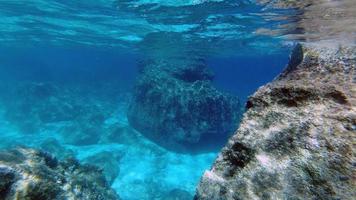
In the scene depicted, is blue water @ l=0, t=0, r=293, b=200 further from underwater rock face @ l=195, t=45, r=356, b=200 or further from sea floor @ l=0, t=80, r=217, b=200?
underwater rock face @ l=195, t=45, r=356, b=200

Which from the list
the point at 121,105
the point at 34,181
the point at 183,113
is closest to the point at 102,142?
the point at 183,113

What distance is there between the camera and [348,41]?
15.2 m

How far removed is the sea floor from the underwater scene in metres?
0.11

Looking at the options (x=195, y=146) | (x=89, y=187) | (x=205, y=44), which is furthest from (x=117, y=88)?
(x=89, y=187)

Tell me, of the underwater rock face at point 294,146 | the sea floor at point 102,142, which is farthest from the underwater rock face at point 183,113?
the underwater rock face at point 294,146

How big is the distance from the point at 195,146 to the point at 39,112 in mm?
16273

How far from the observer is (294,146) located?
98.4 inches

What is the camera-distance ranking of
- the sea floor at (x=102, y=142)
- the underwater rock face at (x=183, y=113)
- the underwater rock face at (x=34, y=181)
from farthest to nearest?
the underwater rock face at (x=183, y=113) < the sea floor at (x=102, y=142) < the underwater rock face at (x=34, y=181)

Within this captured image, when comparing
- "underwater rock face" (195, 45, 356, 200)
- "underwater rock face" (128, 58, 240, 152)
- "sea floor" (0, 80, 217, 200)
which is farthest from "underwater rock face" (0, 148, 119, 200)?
"underwater rock face" (128, 58, 240, 152)

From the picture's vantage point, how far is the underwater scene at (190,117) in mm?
2504

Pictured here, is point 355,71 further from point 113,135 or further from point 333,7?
point 113,135

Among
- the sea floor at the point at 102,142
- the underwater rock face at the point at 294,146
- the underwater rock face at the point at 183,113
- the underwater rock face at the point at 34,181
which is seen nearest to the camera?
the underwater rock face at the point at 294,146

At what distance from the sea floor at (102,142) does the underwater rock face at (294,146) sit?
789cm

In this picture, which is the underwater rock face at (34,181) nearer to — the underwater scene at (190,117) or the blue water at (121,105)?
the underwater scene at (190,117)
